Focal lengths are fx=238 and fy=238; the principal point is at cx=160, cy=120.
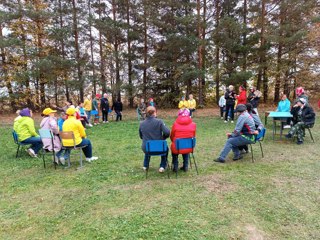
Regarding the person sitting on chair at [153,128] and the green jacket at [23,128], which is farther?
the green jacket at [23,128]

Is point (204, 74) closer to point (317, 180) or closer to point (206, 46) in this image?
point (206, 46)

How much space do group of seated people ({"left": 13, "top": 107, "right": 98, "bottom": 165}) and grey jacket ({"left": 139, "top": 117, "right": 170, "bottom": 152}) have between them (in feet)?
5.20

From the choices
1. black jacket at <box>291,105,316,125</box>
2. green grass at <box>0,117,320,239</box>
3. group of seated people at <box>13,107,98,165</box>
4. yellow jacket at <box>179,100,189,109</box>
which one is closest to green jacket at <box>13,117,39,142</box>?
group of seated people at <box>13,107,98,165</box>

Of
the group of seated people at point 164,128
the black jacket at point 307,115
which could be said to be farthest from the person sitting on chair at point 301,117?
the group of seated people at point 164,128

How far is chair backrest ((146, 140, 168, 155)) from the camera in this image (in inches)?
181

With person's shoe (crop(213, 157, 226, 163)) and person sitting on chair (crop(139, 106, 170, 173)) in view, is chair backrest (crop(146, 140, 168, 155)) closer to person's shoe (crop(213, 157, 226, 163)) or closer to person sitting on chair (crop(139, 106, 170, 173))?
person sitting on chair (crop(139, 106, 170, 173))

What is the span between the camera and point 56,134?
5.73m

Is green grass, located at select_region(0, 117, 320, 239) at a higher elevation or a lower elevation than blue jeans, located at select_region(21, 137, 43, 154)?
lower

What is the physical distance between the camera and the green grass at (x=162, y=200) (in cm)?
302

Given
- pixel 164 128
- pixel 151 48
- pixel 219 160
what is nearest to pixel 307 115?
pixel 219 160

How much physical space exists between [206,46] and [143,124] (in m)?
12.4

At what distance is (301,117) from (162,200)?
17.6 feet

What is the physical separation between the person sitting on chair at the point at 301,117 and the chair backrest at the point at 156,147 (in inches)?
181

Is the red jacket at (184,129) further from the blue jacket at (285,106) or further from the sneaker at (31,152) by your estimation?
the blue jacket at (285,106)
